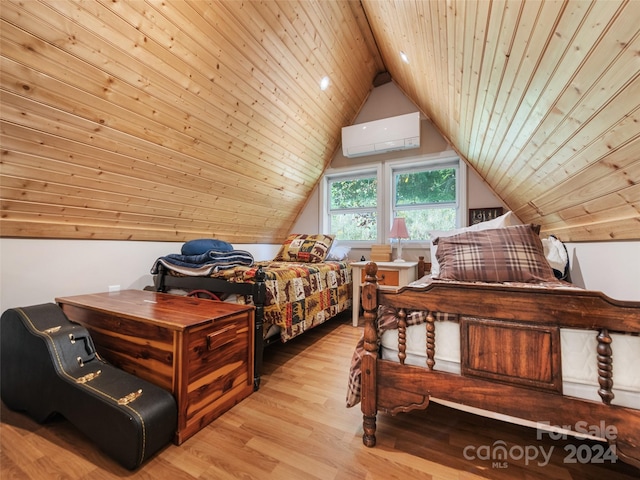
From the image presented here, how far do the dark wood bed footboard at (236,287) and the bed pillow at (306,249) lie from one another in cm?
129

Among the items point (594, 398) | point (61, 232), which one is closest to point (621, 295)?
point (594, 398)

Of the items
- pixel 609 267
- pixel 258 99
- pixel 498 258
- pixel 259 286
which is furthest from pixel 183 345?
pixel 609 267

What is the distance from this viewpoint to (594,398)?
877mm

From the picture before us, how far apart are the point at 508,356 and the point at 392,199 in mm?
2634

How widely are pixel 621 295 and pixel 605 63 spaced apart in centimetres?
133

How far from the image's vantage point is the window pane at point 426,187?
3.17m

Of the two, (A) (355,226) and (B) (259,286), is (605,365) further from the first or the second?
(A) (355,226)

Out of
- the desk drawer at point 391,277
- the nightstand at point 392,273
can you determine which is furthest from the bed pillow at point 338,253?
→ the desk drawer at point 391,277

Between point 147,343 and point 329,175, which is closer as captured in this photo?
point 147,343

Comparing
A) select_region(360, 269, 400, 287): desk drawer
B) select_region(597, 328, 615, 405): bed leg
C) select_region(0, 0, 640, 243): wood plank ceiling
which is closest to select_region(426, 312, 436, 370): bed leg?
select_region(597, 328, 615, 405): bed leg

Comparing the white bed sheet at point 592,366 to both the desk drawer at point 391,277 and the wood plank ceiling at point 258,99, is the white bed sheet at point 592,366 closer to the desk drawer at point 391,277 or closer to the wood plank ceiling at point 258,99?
the wood plank ceiling at point 258,99

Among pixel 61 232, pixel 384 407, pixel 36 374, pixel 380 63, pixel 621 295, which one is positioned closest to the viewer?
pixel 384 407

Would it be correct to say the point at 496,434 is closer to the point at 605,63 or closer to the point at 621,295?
the point at 621,295

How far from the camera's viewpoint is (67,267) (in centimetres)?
187
